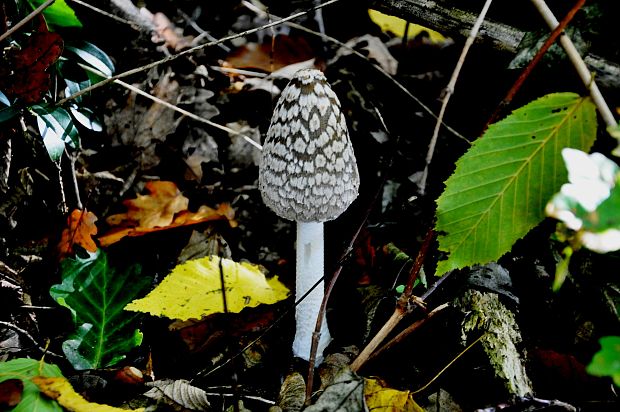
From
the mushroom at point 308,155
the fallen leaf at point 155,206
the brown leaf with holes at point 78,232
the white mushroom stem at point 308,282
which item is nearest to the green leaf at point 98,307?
the brown leaf with holes at point 78,232

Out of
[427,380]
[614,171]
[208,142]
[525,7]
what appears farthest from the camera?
[208,142]

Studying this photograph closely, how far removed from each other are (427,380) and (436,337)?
0.22 meters

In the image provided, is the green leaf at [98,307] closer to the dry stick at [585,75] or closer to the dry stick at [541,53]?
the dry stick at [541,53]

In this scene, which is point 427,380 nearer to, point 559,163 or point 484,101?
point 559,163

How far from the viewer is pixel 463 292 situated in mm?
2318

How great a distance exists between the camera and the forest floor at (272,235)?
2.19 m

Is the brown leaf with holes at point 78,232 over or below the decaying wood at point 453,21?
below

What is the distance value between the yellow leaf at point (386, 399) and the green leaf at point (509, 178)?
0.61 m

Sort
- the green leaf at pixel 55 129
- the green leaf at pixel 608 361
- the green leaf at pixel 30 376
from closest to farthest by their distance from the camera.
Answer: the green leaf at pixel 608 361 < the green leaf at pixel 30 376 < the green leaf at pixel 55 129

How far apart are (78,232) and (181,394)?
1.19m

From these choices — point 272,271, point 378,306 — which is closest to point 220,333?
point 272,271

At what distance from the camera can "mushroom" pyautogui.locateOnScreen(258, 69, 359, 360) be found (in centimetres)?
207

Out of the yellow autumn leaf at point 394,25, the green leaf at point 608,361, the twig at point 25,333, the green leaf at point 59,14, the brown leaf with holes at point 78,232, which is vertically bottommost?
the twig at point 25,333

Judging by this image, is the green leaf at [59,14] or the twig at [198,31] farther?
the twig at [198,31]
